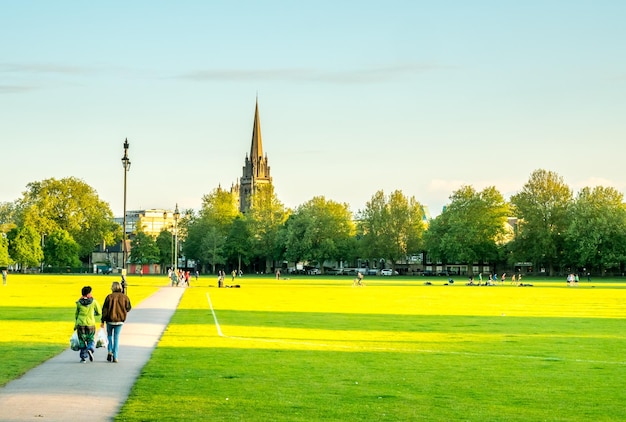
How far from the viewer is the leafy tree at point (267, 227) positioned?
170 m

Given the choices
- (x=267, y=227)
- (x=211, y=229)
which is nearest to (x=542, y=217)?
(x=267, y=227)

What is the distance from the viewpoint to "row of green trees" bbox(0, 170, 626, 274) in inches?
5507

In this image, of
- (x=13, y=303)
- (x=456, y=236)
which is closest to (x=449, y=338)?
(x=13, y=303)

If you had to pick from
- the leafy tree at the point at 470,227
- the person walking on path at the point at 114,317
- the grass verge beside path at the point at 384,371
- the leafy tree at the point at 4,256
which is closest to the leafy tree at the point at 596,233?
the leafy tree at the point at 470,227

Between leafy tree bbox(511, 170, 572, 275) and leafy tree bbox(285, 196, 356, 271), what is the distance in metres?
33.0

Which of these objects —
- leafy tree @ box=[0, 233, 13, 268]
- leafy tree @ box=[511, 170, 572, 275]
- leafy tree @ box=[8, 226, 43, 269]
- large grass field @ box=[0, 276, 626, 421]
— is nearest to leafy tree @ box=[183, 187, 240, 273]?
leafy tree @ box=[8, 226, 43, 269]

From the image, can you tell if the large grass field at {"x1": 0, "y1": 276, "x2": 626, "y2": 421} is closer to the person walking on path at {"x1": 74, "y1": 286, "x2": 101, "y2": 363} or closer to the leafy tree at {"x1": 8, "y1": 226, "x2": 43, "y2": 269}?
the person walking on path at {"x1": 74, "y1": 286, "x2": 101, "y2": 363}

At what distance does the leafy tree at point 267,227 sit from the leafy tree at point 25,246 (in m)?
40.2

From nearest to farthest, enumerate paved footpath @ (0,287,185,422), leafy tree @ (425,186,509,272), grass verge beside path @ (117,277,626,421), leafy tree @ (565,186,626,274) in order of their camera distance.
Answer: paved footpath @ (0,287,185,422) < grass verge beside path @ (117,277,626,421) < leafy tree @ (565,186,626,274) < leafy tree @ (425,186,509,272)

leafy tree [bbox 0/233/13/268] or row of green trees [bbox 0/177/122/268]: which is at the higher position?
row of green trees [bbox 0/177/122/268]

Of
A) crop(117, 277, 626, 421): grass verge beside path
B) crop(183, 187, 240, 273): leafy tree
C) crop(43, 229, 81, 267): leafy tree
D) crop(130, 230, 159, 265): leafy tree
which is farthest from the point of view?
crop(130, 230, 159, 265): leafy tree

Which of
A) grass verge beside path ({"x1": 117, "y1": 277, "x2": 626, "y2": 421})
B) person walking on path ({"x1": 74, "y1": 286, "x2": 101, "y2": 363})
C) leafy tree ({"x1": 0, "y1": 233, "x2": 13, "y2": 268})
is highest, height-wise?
leafy tree ({"x1": 0, "y1": 233, "x2": 13, "y2": 268})

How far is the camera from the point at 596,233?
13262 centimetres

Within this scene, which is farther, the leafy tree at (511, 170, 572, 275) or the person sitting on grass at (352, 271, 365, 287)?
the leafy tree at (511, 170, 572, 275)
